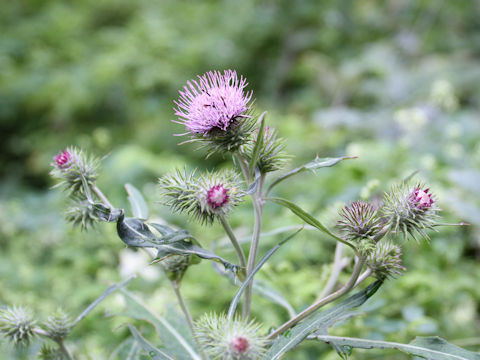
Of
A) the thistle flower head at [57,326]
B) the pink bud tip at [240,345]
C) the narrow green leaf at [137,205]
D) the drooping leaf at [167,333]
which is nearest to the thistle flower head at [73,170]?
the narrow green leaf at [137,205]

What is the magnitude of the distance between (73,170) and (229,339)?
69cm

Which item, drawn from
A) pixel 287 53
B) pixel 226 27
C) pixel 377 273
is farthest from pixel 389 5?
pixel 377 273

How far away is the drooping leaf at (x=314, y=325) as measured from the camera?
107 centimetres

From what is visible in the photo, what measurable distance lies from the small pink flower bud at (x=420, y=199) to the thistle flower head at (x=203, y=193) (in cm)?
44

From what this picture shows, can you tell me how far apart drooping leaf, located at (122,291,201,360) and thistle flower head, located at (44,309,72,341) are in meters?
0.24

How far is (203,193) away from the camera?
1.10 metres

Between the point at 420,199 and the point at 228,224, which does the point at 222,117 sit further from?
the point at 420,199

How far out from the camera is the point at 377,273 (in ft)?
3.73

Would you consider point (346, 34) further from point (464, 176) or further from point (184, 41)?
point (464, 176)

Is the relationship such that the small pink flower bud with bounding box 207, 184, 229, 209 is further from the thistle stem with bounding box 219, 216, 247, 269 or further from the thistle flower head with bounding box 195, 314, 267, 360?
the thistle flower head with bounding box 195, 314, 267, 360

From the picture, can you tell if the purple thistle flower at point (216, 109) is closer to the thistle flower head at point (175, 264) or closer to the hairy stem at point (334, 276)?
the thistle flower head at point (175, 264)

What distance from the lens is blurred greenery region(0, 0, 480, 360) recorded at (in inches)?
101

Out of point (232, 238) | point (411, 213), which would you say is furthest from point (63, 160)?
point (411, 213)

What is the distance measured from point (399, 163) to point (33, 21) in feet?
21.5
